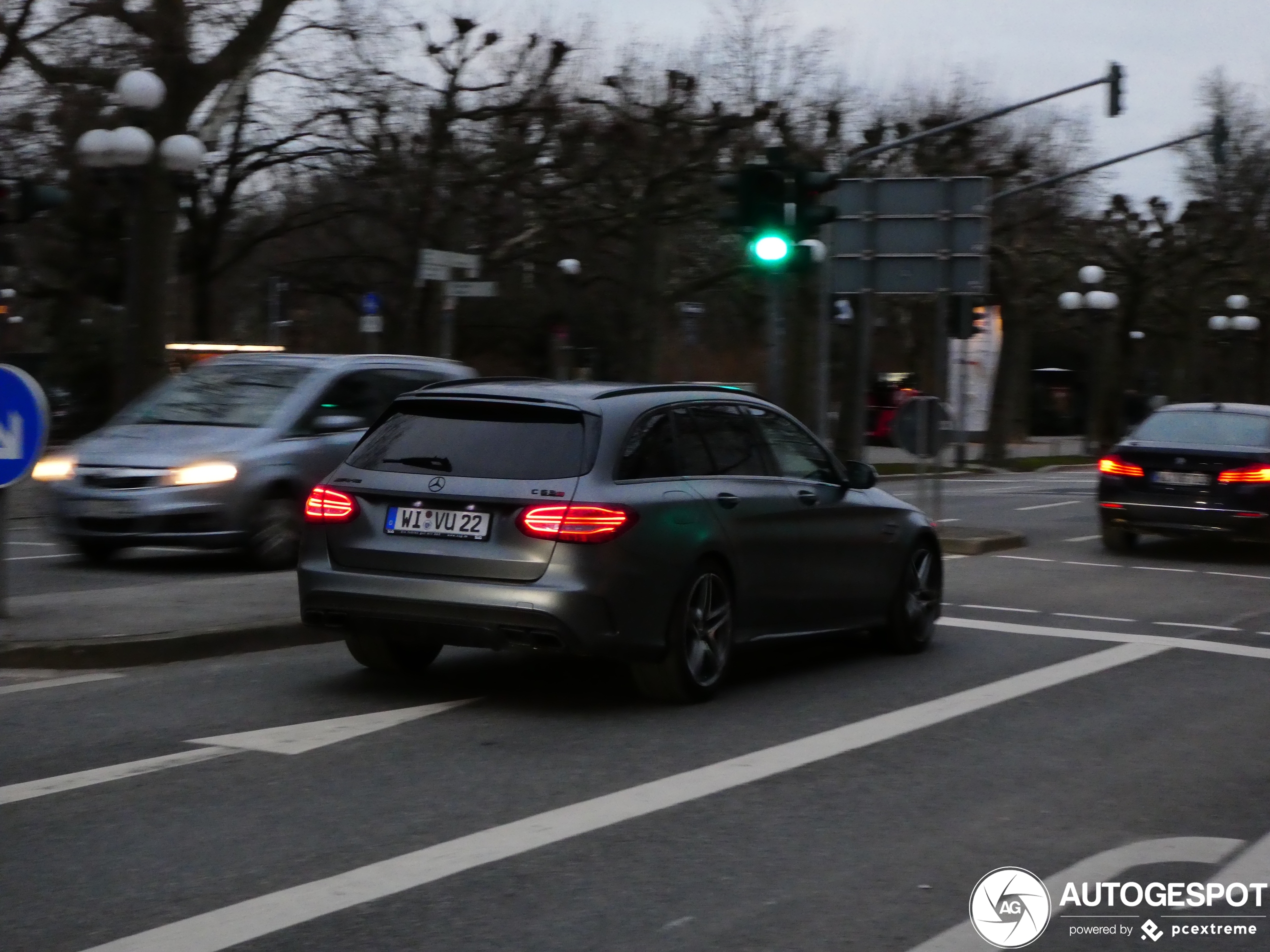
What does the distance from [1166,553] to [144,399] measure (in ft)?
32.8

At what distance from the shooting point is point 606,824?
19.5 ft

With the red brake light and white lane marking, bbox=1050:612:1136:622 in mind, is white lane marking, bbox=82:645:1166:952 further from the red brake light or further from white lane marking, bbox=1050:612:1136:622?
the red brake light

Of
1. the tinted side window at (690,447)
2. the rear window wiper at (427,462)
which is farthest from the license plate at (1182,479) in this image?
the rear window wiper at (427,462)

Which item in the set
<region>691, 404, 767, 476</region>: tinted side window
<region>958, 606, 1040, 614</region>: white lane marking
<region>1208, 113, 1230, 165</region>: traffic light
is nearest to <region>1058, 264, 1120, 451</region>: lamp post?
<region>1208, 113, 1230, 165</region>: traffic light

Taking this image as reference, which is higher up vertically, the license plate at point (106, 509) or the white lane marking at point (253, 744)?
the license plate at point (106, 509)

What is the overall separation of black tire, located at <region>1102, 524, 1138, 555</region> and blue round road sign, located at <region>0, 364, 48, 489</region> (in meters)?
11.6

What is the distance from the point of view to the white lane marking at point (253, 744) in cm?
630

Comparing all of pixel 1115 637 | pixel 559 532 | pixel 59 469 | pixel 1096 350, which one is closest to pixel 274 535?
pixel 59 469

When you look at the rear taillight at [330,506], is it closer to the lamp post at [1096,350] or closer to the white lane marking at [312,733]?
the white lane marking at [312,733]

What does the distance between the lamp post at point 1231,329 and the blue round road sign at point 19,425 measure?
47.7 metres

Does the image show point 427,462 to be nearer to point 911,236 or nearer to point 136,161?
point 911,236

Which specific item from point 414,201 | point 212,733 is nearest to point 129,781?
point 212,733

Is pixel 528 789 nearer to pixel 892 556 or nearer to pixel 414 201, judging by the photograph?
pixel 892 556

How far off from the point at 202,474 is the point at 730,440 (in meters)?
6.09
